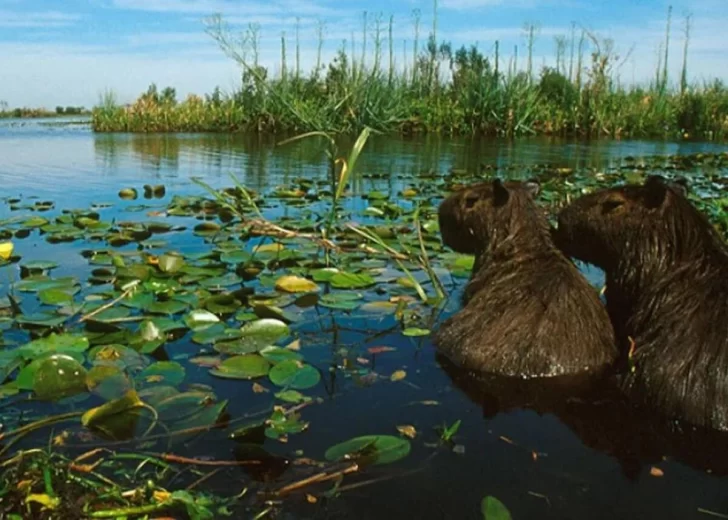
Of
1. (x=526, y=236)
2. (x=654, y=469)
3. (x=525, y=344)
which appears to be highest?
(x=526, y=236)

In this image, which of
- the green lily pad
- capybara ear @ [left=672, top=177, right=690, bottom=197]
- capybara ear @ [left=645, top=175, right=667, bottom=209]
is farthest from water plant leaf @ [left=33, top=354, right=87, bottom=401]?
capybara ear @ [left=672, top=177, right=690, bottom=197]

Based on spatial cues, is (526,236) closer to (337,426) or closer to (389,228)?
(337,426)

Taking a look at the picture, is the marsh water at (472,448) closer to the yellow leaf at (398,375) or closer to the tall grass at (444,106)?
the yellow leaf at (398,375)

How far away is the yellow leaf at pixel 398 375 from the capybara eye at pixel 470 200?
3.78 feet

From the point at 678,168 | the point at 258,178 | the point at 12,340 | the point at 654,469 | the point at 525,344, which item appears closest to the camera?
the point at 654,469

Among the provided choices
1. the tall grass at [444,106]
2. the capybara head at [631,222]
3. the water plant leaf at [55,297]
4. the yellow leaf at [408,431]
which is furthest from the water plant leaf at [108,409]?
the tall grass at [444,106]

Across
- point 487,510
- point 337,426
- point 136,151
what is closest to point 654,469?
point 487,510

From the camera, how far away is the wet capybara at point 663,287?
304 cm

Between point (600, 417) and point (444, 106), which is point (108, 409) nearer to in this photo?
point (600, 417)

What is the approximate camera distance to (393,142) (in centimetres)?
1917

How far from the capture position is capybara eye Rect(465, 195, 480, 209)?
436 centimetres

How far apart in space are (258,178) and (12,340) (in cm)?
718

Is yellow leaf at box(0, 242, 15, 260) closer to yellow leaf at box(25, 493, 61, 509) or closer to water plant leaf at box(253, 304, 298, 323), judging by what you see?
water plant leaf at box(253, 304, 298, 323)

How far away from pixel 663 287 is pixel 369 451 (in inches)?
61.7
